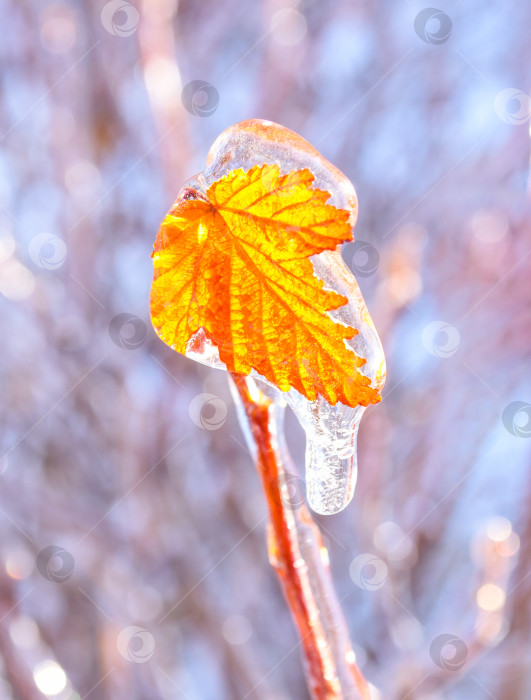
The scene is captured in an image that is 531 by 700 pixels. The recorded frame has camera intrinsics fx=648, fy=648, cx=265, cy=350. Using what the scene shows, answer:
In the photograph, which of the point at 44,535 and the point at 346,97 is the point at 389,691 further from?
the point at 346,97

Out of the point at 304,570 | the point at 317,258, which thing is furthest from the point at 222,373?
the point at 317,258

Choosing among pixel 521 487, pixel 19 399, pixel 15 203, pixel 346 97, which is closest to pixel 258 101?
pixel 346 97

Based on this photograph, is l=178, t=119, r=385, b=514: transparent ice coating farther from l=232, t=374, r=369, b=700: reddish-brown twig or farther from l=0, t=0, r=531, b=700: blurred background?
l=0, t=0, r=531, b=700: blurred background

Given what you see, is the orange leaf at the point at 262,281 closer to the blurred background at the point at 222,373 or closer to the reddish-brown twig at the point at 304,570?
the reddish-brown twig at the point at 304,570

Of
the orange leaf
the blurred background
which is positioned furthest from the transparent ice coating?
the blurred background

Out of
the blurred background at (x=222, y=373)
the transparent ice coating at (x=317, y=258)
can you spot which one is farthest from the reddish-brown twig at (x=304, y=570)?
the blurred background at (x=222, y=373)
